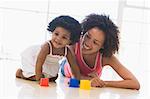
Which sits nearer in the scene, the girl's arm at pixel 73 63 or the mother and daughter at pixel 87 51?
the mother and daughter at pixel 87 51

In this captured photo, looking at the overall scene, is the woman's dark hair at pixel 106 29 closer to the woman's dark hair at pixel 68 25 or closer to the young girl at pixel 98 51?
the young girl at pixel 98 51

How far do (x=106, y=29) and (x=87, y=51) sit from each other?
0.15 meters

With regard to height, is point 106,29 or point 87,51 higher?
point 106,29

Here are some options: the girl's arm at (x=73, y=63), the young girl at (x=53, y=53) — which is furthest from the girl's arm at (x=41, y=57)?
the girl's arm at (x=73, y=63)

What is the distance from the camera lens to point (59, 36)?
1284 mm

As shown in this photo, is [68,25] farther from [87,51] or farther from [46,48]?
[87,51]

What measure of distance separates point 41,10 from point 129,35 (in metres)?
1.13

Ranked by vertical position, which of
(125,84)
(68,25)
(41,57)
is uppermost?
(68,25)

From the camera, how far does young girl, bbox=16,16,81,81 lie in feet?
4.23

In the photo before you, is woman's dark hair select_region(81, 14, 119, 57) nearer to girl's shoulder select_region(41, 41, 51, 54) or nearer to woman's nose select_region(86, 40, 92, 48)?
woman's nose select_region(86, 40, 92, 48)

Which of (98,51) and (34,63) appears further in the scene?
(98,51)

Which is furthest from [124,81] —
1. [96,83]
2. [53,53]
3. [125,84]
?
[53,53]

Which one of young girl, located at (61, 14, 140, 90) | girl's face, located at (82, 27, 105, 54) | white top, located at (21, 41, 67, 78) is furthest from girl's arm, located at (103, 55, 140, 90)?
white top, located at (21, 41, 67, 78)

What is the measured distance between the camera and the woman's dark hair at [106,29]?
1.55 metres
